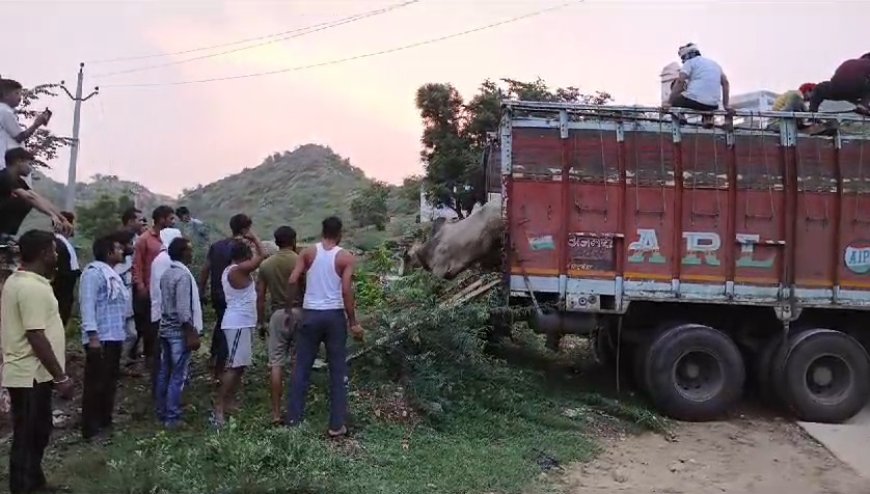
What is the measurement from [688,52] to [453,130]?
9432 mm

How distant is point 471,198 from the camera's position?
14.7 meters

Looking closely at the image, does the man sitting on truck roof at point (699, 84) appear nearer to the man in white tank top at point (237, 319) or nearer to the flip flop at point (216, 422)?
the man in white tank top at point (237, 319)

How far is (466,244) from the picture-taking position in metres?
8.81

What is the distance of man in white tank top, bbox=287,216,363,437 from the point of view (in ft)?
21.7

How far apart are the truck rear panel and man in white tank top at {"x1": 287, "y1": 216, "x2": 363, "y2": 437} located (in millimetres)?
2125

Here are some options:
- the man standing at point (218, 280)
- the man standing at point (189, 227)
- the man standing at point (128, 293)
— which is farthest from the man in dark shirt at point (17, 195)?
the man standing at point (189, 227)

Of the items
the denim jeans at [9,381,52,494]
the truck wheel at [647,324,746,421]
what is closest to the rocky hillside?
the truck wheel at [647,324,746,421]

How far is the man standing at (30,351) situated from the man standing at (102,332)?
3.80ft

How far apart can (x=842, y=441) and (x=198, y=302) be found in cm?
586

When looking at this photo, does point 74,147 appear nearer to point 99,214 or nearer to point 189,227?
point 99,214

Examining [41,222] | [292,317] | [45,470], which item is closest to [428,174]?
[41,222]

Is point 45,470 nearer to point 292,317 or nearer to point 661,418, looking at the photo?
point 292,317

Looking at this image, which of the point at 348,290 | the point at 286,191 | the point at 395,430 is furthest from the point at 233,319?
the point at 286,191

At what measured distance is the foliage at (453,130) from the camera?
17.3 m
